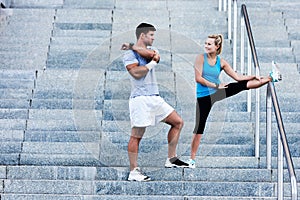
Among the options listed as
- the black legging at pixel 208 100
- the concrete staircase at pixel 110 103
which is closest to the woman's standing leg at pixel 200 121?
the black legging at pixel 208 100

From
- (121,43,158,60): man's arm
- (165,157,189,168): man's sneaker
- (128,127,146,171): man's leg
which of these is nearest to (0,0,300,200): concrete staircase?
(165,157,189,168): man's sneaker

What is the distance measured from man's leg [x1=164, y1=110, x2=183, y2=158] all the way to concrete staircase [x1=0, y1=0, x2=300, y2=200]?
20 cm

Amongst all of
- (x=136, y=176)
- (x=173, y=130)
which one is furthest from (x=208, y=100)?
(x=136, y=176)

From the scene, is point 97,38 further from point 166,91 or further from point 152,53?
point 152,53

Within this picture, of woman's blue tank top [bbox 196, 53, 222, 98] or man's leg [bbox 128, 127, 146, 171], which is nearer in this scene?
man's leg [bbox 128, 127, 146, 171]

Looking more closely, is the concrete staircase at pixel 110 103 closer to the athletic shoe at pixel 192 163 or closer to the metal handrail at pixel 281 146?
the athletic shoe at pixel 192 163

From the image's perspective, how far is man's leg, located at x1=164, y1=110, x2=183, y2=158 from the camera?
9.67m

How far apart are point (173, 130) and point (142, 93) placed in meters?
0.48

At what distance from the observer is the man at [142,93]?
9.51m

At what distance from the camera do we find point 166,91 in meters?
11.6

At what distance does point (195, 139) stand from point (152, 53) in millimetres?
979

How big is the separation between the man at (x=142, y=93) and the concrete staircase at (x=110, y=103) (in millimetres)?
287

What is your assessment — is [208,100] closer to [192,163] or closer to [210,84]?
[210,84]

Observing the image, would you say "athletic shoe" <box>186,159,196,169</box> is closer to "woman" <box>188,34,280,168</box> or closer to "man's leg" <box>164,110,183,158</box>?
"woman" <box>188,34,280,168</box>
